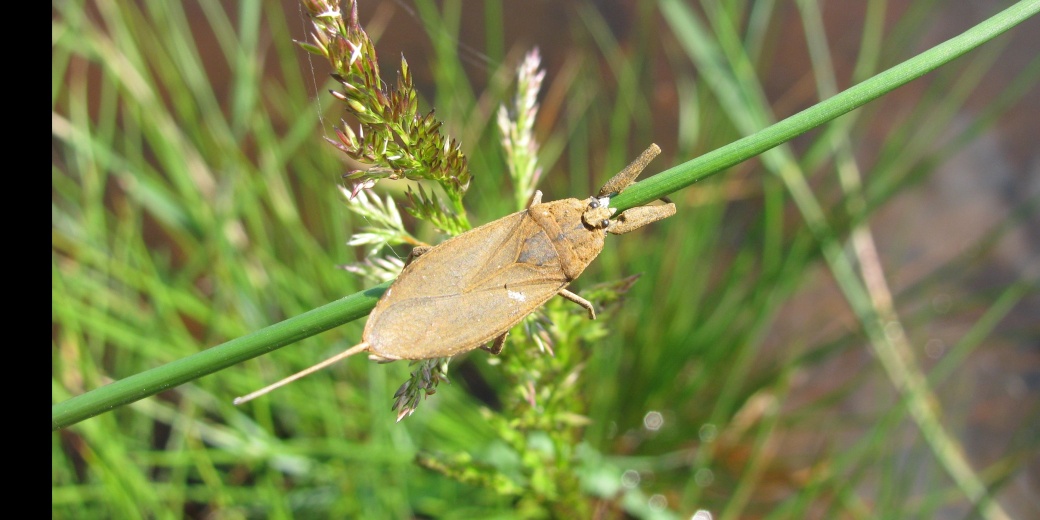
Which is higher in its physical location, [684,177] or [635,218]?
[635,218]

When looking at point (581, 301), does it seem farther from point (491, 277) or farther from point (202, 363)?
point (202, 363)

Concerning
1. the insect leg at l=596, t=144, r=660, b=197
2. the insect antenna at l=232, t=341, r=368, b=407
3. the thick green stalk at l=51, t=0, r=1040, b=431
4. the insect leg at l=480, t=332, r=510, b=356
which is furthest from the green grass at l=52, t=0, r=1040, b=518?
the thick green stalk at l=51, t=0, r=1040, b=431

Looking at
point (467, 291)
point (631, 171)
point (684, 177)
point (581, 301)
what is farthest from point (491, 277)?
point (684, 177)

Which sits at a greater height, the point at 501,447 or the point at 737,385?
the point at 737,385

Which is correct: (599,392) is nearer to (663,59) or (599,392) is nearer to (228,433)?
(228,433)

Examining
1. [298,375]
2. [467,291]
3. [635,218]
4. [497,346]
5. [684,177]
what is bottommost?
[298,375]

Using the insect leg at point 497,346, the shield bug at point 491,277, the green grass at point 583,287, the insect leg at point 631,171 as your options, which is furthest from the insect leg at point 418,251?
the green grass at point 583,287
